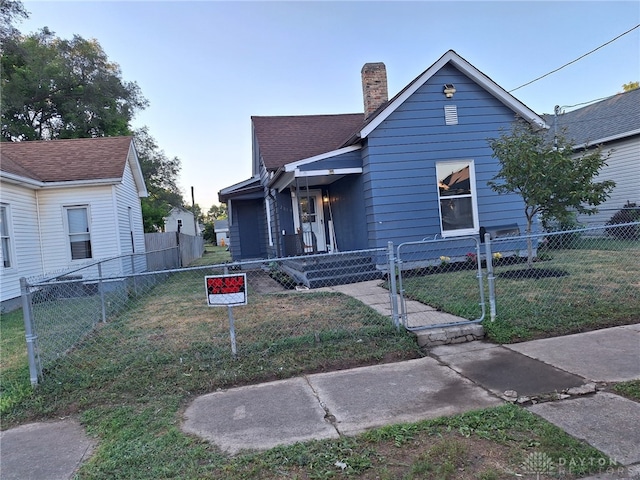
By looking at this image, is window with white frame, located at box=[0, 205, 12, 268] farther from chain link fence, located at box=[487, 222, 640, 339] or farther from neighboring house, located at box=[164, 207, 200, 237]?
neighboring house, located at box=[164, 207, 200, 237]

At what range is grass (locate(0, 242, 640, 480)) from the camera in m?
2.70

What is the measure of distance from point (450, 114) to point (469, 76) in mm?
1020

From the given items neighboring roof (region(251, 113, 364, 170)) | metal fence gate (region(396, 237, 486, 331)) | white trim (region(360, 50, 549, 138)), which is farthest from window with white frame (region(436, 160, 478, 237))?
neighboring roof (region(251, 113, 364, 170))

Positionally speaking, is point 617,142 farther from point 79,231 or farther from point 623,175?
point 79,231

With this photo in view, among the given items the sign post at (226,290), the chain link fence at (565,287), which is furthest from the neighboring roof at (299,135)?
the sign post at (226,290)

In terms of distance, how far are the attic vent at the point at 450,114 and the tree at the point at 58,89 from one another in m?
23.4

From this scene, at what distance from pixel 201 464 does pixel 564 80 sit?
2022cm

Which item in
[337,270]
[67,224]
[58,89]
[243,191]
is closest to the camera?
[337,270]

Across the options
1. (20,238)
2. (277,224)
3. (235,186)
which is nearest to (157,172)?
(235,186)

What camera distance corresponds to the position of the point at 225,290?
15.5 feet

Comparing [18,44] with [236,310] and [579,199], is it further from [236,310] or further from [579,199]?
[579,199]

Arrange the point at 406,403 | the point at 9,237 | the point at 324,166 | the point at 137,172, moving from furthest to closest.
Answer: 1. the point at 137,172
2. the point at 9,237
3. the point at 324,166
4. the point at 406,403

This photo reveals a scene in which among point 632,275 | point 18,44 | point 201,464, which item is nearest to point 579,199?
point 632,275

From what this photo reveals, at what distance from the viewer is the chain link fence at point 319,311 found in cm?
473
